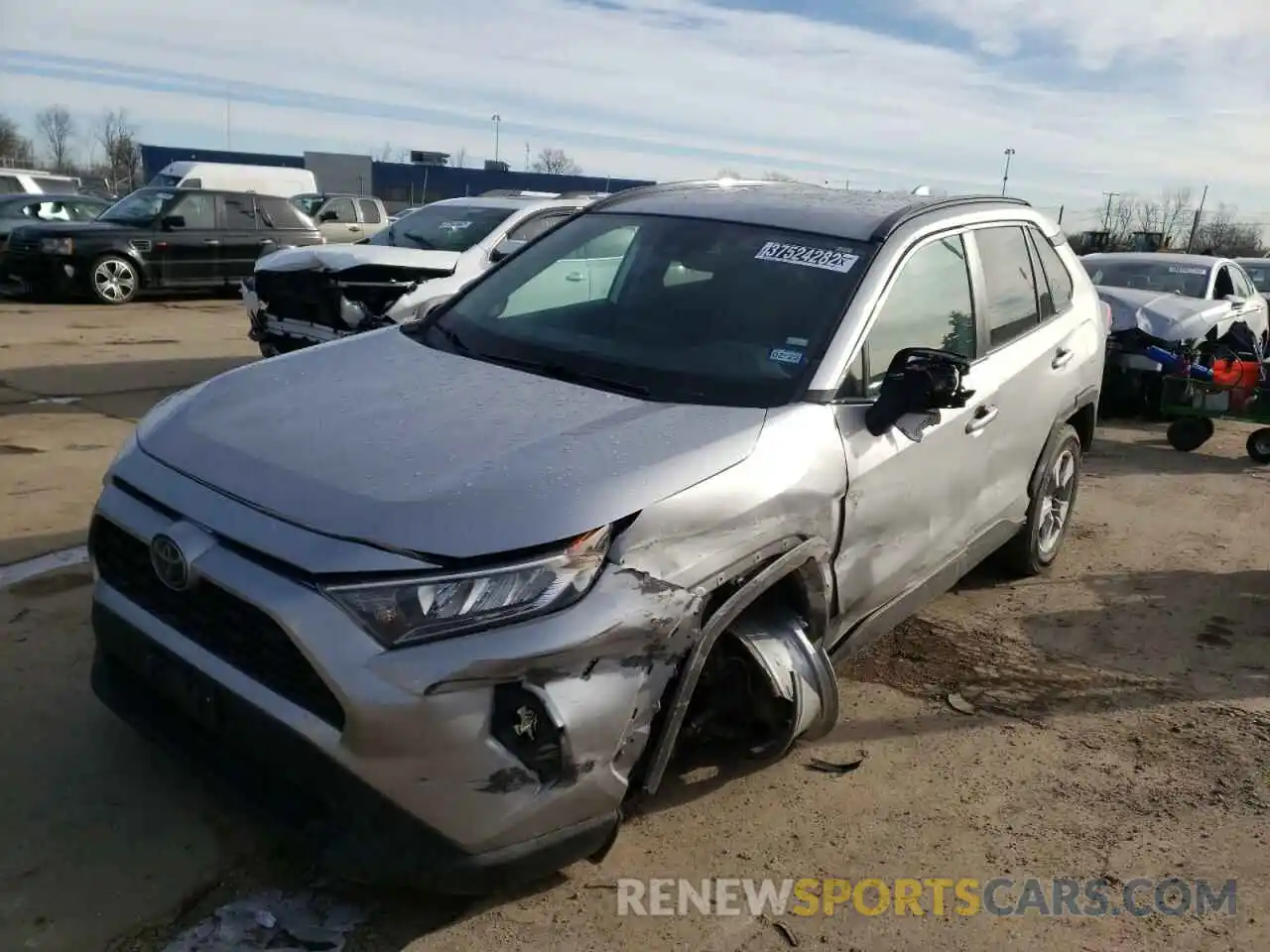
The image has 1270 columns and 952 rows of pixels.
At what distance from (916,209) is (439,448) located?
7.43ft

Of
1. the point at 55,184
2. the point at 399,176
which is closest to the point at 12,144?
the point at 399,176

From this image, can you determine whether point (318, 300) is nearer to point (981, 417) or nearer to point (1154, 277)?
point (981, 417)

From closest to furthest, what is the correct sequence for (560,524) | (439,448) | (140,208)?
(560,524)
(439,448)
(140,208)

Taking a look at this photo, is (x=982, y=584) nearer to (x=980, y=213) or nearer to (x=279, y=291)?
(x=980, y=213)

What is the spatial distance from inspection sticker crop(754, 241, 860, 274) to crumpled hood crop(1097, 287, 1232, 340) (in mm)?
7480

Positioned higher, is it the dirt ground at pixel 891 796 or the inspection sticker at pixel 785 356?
the inspection sticker at pixel 785 356

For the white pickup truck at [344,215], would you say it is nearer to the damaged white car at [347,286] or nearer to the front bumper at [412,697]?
the damaged white car at [347,286]

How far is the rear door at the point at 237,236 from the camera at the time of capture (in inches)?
613

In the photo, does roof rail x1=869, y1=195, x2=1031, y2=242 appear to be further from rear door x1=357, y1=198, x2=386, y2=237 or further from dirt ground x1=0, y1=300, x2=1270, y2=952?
rear door x1=357, y1=198, x2=386, y2=237

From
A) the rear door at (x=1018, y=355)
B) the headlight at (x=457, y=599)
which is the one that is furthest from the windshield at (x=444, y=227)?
the headlight at (x=457, y=599)

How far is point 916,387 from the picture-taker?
3221 mm

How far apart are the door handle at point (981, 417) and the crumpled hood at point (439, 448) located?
4.20 feet

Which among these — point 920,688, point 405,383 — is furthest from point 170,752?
point 920,688

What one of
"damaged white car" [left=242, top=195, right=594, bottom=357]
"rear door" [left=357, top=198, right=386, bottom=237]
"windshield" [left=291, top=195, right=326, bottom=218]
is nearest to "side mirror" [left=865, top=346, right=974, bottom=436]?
"damaged white car" [left=242, top=195, right=594, bottom=357]
